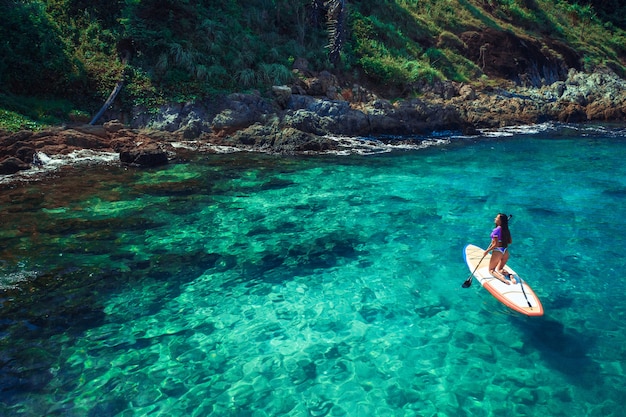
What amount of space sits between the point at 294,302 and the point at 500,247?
14.6 feet

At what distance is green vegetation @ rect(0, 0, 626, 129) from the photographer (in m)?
19.2

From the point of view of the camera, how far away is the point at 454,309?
814 centimetres

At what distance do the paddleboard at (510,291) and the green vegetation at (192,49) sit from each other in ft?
57.1

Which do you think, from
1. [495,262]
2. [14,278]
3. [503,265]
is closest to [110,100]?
[14,278]

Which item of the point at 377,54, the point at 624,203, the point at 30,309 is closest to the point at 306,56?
the point at 377,54

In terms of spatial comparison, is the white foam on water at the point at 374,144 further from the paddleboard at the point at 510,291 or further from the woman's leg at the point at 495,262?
the woman's leg at the point at 495,262

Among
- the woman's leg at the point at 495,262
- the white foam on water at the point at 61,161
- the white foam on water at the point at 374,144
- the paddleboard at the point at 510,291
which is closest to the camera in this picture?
the paddleboard at the point at 510,291

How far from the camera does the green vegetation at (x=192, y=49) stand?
19203 millimetres

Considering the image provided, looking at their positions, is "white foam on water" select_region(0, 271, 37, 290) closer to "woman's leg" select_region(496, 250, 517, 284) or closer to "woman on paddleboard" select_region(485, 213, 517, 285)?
"woman on paddleboard" select_region(485, 213, 517, 285)

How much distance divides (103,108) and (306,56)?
13.0m

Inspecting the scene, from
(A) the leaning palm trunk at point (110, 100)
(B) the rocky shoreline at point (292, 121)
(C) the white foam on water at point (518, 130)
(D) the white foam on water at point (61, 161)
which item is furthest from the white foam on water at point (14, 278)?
(C) the white foam on water at point (518, 130)

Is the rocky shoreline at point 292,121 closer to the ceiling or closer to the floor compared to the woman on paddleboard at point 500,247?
closer to the ceiling

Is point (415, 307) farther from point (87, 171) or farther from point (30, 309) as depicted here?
point (87, 171)

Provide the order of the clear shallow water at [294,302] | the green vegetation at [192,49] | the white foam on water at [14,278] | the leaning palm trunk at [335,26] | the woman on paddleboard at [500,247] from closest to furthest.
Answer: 1. the clear shallow water at [294,302]
2. the white foam on water at [14,278]
3. the woman on paddleboard at [500,247]
4. the green vegetation at [192,49]
5. the leaning palm trunk at [335,26]
